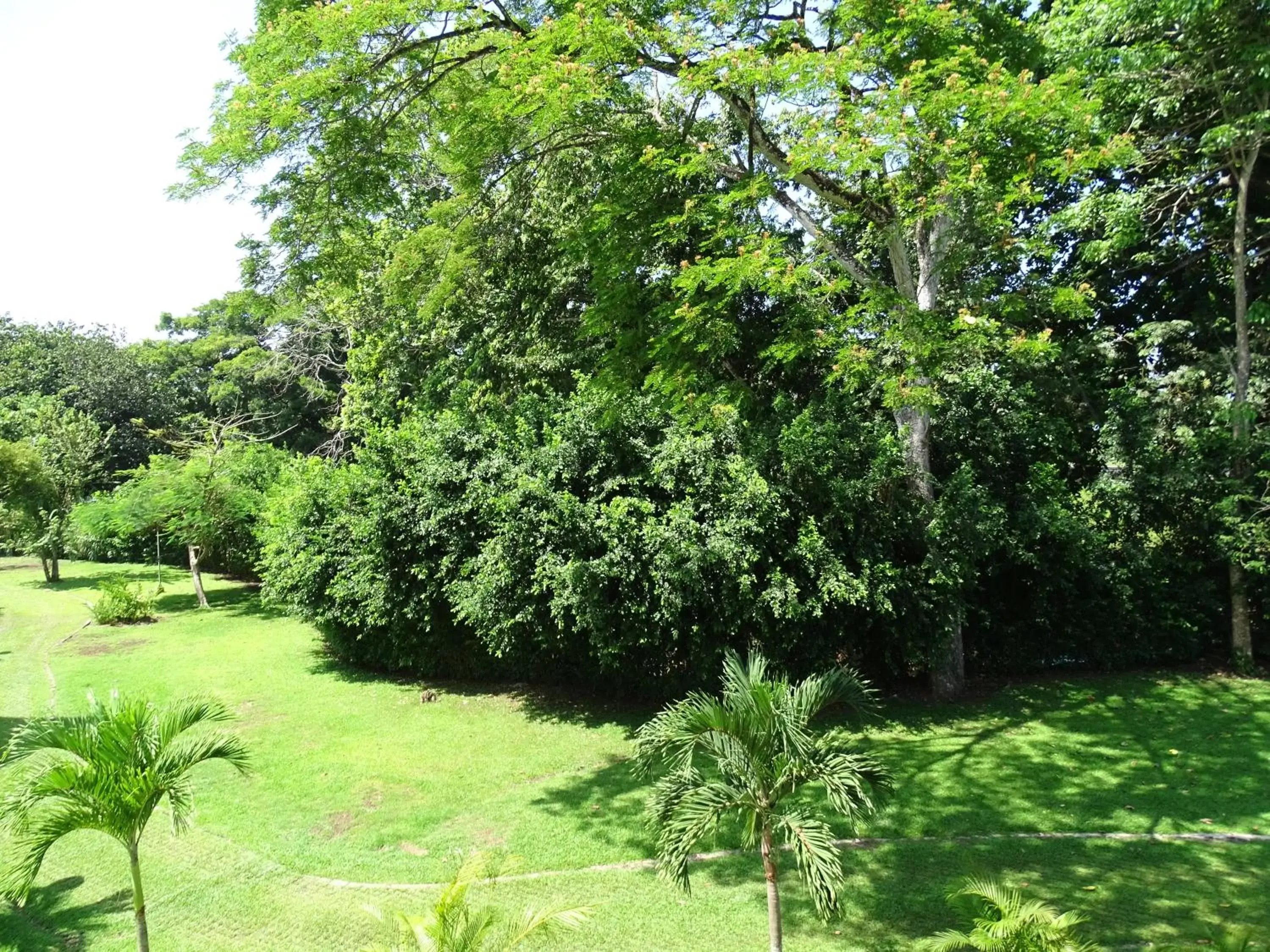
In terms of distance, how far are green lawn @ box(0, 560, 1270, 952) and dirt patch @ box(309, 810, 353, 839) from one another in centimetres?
3

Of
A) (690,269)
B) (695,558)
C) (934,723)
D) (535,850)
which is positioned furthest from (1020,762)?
(690,269)

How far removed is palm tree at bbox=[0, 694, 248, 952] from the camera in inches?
169

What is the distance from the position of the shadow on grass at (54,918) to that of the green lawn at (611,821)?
20 mm

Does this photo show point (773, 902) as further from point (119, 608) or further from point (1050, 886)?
point (119, 608)

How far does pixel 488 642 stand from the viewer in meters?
10.7

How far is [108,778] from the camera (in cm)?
434

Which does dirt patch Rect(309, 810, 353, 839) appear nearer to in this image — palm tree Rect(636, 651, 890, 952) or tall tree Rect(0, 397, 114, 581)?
palm tree Rect(636, 651, 890, 952)

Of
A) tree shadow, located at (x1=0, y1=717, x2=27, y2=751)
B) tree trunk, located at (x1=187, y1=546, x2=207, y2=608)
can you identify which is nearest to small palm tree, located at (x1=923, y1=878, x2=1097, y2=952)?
tree shadow, located at (x1=0, y1=717, x2=27, y2=751)

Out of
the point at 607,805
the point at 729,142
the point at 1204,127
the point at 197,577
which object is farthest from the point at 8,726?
the point at 1204,127

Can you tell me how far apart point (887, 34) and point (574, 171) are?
6308 mm

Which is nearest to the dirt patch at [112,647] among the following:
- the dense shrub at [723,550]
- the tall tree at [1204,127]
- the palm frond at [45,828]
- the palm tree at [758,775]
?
the dense shrub at [723,550]

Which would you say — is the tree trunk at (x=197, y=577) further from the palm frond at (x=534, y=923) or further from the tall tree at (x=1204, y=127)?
the tall tree at (x=1204, y=127)

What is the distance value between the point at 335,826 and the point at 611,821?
263 centimetres

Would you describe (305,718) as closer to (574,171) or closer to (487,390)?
(487,390)
